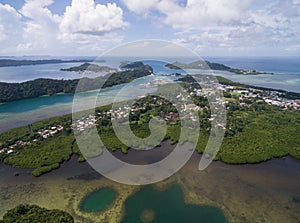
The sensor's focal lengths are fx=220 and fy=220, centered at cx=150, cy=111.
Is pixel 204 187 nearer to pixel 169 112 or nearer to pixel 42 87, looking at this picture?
pixel 169 112

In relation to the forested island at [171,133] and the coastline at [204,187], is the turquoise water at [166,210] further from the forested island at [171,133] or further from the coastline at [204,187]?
the forested island at [171,133]

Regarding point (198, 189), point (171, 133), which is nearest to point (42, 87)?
point (171, 133)

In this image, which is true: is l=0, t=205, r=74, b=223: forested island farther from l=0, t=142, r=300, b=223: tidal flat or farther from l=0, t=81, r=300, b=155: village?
l=0, t=81, r=300, b=155: village

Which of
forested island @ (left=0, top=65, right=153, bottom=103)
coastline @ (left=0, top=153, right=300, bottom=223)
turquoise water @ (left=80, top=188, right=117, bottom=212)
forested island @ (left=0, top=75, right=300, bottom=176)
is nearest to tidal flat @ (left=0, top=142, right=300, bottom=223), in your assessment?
coastline @ (left=0, top=153, right=300, bottom=223)

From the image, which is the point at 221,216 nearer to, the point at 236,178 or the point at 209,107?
the point at 236,178

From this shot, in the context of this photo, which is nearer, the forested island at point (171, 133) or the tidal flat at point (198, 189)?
the tidal flat at point (198, 189)

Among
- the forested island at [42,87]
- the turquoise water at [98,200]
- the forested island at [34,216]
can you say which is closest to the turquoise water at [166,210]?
the turquoise water at [98,200]
